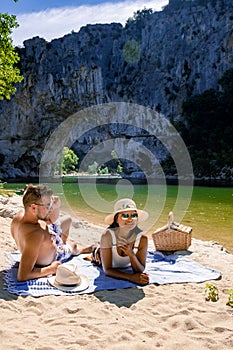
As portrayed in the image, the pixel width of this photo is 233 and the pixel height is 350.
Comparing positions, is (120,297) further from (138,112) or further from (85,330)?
(138,112)

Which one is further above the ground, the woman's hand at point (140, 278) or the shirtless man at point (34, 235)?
the shirtless man at point (34, 235)

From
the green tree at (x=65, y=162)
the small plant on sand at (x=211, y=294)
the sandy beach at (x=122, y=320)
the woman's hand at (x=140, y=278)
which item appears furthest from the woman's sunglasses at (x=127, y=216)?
the green tree at (x=65, y=162)

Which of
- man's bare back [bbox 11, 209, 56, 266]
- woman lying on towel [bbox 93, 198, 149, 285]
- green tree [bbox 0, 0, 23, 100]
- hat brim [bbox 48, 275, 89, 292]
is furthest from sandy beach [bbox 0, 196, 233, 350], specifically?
green tree [bbox 0, 0, 23, 100]

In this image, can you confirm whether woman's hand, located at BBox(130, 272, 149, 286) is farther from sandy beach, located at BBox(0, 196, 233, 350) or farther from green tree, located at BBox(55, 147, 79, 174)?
green tree, located at BBox(55, 147, 79, 174)

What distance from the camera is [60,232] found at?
199 inches

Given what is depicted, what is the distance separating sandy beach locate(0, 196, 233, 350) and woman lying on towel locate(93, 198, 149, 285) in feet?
1.03

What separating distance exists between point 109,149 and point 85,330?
226ft

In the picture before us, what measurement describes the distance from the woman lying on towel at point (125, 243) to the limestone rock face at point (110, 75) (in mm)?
50138

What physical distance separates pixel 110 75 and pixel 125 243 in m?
60.2

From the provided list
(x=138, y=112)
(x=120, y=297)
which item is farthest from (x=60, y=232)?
(x=138, y=112)

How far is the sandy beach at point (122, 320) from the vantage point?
8.43ft

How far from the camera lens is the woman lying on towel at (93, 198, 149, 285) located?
13.0ft

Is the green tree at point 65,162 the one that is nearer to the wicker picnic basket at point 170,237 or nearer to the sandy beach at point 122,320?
the wicker picnic basket at point 170,237

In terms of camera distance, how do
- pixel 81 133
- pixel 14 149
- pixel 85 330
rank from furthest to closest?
1. pixel 81 133
2. pixel 14 149
3. pixel 85 330
